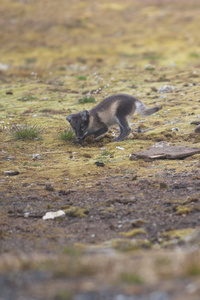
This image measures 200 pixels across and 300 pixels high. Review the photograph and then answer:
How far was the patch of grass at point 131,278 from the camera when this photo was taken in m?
3.15

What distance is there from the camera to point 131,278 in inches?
125

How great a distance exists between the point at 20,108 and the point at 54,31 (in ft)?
74.0

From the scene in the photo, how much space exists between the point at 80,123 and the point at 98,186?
4.03 meters

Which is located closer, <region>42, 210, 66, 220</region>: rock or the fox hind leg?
<region>42, 210, 66, 220</region>: rock

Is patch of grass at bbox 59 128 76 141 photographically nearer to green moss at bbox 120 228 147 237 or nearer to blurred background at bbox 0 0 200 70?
green moss at bbox 120 228 147 237

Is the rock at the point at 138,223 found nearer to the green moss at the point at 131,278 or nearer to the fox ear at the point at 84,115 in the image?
the green moss at the point at 131,278

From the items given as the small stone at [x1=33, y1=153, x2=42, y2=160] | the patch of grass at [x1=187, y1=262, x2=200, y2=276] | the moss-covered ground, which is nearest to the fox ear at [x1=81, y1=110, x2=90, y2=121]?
the moss-covered ground

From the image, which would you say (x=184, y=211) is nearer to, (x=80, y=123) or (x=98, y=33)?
(x=80, y=123)

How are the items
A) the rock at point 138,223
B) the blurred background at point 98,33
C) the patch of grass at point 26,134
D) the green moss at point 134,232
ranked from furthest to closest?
the blurred background at point 98,33 → the patch of grass at point 26,134 → the rock at point 138,223 → the green moss at point 134,232

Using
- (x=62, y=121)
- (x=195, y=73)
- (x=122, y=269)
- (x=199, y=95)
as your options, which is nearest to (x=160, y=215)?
(x=122, y=269)

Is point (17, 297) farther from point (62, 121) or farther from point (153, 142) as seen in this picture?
point (62, 121)

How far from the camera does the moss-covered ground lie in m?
3.32

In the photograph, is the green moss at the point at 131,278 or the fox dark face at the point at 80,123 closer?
the green moss at the point at 131,278

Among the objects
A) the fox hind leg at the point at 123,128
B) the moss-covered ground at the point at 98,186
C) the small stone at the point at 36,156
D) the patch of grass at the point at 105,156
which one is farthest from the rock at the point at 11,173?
the fox hind leg at the point at 123,128
